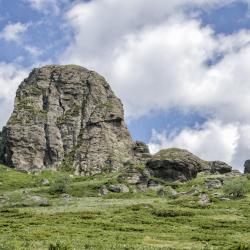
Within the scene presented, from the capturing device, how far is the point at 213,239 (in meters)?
53.0

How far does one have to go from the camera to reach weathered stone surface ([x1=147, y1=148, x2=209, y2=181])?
183000mm

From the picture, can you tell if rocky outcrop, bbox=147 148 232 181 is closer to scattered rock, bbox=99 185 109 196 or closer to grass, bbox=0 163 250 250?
scattered rock, bbox=99 185 109 196

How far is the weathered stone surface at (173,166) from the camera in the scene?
183 meters

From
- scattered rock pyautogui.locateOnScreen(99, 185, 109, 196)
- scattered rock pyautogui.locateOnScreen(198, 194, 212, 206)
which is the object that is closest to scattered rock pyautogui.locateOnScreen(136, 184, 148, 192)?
scattered rock pyautogui.locateOnScreen(99, 185, 109, 196)

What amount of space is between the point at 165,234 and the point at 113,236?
23.7 ft

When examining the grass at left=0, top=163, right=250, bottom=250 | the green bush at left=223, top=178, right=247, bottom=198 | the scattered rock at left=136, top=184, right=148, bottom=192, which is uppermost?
the scattered rock at left=136, top=184, right=148, bottom=192

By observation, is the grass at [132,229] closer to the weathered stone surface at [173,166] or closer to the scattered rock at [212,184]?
the scattered rock at [212,184]

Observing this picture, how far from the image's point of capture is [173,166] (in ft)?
605

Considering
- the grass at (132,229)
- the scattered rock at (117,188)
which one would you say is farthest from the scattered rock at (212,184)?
the grass at (132,229)

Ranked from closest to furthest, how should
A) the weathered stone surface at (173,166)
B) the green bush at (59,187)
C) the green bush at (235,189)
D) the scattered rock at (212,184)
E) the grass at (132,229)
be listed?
1. the grass at (132,229)
2. the green bush at (235,189)
3. the scattered rock at (212,184)
4. the green bush at (59,187)
5. the weathered stone surface at (173,166)

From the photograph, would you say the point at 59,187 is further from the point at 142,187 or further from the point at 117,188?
the point at 142,187

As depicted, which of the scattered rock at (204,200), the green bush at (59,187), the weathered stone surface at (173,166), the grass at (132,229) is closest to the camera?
the grass at (132,229)

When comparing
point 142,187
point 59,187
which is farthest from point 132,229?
point 142,187

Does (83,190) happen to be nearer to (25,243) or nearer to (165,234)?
(165,234)
